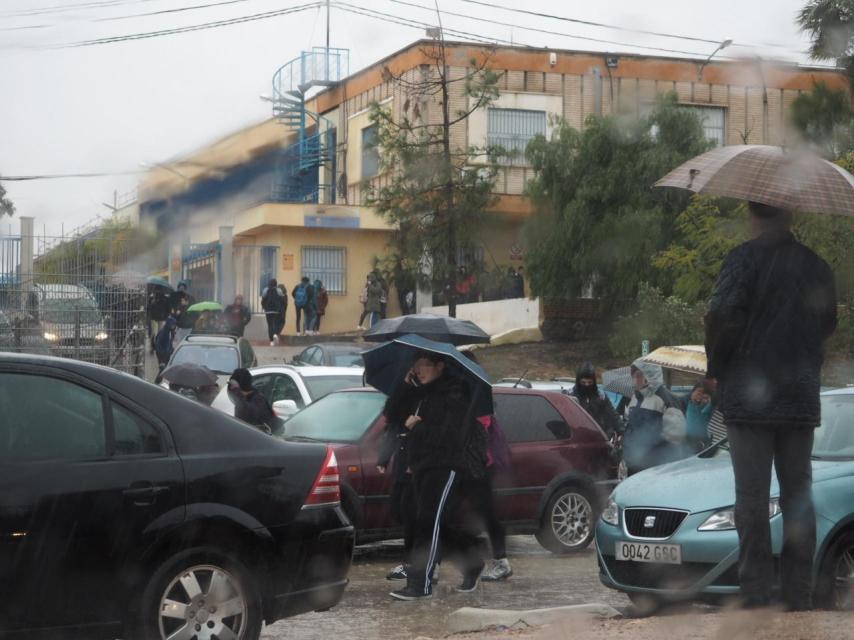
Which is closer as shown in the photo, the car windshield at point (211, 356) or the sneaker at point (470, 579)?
the sneaker at point (470, 579)

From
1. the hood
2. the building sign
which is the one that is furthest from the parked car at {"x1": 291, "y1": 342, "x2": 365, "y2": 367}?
the building sign

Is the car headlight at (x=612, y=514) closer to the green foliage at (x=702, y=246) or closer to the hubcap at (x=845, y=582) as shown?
the hubcap at (x=845, y=582)

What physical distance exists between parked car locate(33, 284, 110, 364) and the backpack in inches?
744

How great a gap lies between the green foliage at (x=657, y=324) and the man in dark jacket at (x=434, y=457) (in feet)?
59.1

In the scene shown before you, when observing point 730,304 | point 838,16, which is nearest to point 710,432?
point 838,16

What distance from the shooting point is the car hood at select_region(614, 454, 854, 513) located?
8.45 metres

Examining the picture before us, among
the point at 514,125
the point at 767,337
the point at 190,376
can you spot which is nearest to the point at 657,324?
the point at 514,125

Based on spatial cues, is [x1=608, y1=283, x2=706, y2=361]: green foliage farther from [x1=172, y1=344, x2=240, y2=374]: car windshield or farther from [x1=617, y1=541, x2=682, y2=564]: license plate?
[x1=617, y1=541, x2=682, y2=564]: license plate

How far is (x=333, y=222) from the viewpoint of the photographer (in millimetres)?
41844

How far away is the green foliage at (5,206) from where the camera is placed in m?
10.5

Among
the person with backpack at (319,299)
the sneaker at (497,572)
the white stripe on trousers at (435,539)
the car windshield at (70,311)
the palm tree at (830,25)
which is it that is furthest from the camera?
the person with backpack at (319,299)

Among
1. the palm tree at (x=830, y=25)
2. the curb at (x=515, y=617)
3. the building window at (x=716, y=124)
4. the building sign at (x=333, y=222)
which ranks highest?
the building window at (x=716, y=124)

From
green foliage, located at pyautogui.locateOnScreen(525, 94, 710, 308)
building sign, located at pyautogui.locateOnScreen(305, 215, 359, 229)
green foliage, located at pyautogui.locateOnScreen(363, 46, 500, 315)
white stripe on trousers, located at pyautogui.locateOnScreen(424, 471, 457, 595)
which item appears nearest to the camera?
white stripe on trousers, located at pyautogui.locateOnScreen(424, 471, 457, 595)

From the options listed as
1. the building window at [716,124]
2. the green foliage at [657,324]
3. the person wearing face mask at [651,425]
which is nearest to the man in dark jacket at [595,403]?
the person wearing face mask at [651,425]
